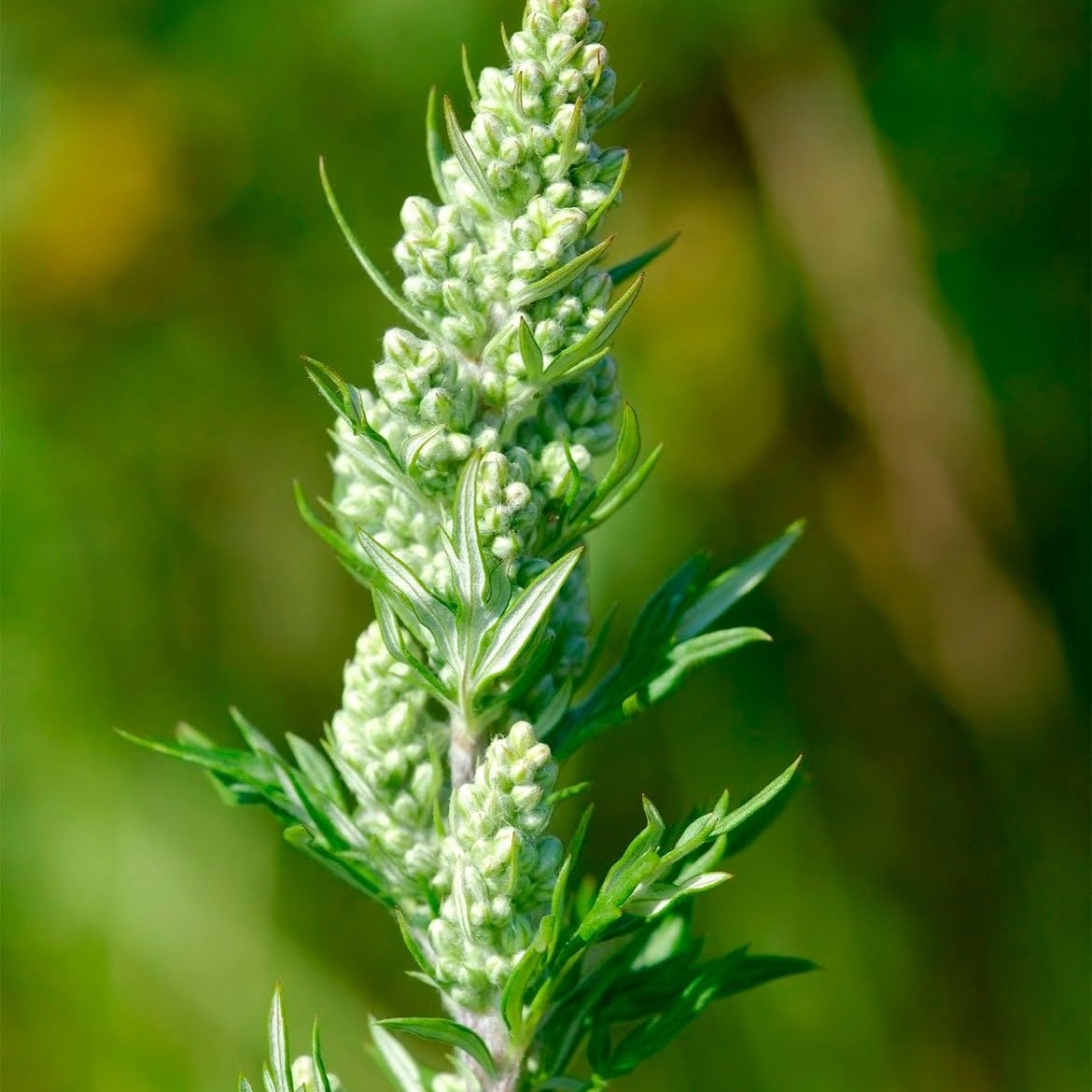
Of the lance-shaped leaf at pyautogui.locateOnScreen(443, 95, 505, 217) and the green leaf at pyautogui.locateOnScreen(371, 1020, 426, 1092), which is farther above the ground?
the lance-shaped leaf at pyautogui.locateOnScreen(443, 95, 505, 217)

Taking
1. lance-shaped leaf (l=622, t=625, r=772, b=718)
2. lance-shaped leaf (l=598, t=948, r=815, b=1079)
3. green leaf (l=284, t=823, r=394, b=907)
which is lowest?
lance-shaped leaf (l=598, t=948, r=815, b=1079)

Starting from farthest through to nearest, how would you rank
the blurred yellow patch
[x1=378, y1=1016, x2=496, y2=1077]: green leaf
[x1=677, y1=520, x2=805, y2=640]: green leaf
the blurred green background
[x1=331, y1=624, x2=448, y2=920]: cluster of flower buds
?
the blurred yellow patch, the blurred green background, [x1=677, y1=520, x2=805, y2=640]: green leaf, [x1=331, y1=624, x2=448, y2=920]: cluster of flower buds, [x1=378, y1=1016, x2=496, y2=1077]: green leaf

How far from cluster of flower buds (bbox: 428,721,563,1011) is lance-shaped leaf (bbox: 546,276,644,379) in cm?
35

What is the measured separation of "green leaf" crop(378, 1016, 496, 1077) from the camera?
1059 millimetres

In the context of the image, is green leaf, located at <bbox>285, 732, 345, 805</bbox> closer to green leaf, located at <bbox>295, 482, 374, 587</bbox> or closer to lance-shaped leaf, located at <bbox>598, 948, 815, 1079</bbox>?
green leaf, located at <bbox>295, 482, 374, 587</bbox>

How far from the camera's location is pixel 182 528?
364cm

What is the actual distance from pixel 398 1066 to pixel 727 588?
69cm

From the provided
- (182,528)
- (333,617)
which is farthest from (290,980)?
(182,528)

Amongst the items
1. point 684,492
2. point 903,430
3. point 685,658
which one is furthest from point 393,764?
point 903,430

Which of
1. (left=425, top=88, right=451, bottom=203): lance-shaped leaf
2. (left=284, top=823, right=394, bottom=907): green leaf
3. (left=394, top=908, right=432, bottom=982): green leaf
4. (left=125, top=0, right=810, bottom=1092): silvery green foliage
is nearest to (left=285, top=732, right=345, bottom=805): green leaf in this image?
(left=125, top=0, right=810, bottom=1092): silvery green foliage

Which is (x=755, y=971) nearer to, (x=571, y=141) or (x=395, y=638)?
(x=395, y=638)

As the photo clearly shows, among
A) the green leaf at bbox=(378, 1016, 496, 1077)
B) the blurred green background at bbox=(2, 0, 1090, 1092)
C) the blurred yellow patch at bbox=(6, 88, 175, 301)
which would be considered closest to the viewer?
the green leaf at bbox=(378, 1016, 496, 1077)

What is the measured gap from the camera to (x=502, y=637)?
1.17 m

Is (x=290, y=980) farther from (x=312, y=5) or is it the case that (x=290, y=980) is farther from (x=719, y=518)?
(x=312, y=5)
